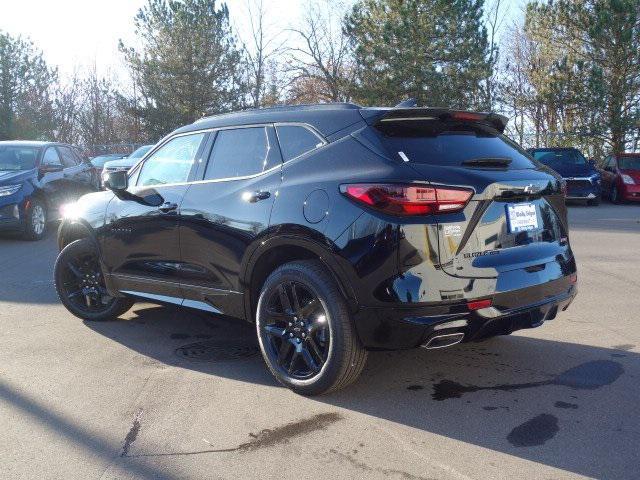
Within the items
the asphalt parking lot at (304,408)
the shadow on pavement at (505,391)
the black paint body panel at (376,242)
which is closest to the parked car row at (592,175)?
the asphalt parking lot at (304,408)

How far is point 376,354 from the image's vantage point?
4926mm

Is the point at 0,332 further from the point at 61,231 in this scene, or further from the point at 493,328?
the point at 493,328

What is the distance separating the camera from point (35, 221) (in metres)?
11.2

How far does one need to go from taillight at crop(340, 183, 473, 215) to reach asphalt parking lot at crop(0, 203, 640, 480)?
3.92 ft

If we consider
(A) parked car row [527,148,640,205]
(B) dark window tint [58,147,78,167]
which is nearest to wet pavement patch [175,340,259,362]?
(B) dark window tint [58,147,78,167]

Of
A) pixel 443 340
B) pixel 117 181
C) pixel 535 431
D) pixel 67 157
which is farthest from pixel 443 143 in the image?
pixel 67 157

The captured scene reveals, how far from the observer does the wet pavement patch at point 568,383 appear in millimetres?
4152

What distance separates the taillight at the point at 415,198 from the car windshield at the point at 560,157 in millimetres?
16719

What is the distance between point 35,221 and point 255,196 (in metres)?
8.24

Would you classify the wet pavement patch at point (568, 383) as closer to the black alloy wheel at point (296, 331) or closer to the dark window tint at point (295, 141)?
the black alloy wheel at point (296, 331)

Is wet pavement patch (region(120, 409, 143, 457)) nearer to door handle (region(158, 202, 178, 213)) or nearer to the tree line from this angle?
door handle (region(158, 202, 178, 213))

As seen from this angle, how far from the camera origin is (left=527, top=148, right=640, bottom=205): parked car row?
18500 millimetres

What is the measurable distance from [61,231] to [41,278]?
→ 219 centimetres

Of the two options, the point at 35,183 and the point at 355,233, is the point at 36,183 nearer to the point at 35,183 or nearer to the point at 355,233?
the point at 35,183
